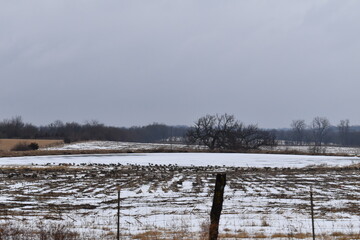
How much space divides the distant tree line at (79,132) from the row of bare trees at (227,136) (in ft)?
93.8

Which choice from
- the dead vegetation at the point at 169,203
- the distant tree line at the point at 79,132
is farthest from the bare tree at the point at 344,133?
the dead vegetation at the point at 169,203

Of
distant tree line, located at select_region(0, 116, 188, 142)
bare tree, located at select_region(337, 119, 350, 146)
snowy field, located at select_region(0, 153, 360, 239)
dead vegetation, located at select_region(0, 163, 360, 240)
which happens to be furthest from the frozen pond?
bare tree, located at select_region(337, 119, 350, 146)

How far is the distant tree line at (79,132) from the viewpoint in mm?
109625

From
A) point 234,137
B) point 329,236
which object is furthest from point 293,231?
point 234,137

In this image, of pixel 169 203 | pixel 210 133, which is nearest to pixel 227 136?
pixel 210 133

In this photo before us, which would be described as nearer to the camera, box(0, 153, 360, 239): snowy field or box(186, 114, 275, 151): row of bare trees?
box(0, 153, 360, 239): snowy field

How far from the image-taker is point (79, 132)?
13438 cm

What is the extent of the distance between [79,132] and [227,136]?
2872 inches

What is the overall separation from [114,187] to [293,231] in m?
13.1

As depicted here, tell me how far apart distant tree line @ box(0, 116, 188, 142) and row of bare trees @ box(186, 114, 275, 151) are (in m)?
28.6

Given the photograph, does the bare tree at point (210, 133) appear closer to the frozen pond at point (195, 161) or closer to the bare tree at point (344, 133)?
the frozen pond at point (195, 161)

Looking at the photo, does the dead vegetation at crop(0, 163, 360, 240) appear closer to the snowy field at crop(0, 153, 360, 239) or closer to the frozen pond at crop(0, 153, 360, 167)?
the snowy field at crop(0, 153, 360, 239)

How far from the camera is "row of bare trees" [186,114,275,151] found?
72750 millimetres

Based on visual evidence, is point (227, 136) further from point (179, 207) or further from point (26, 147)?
point (179, 207)
